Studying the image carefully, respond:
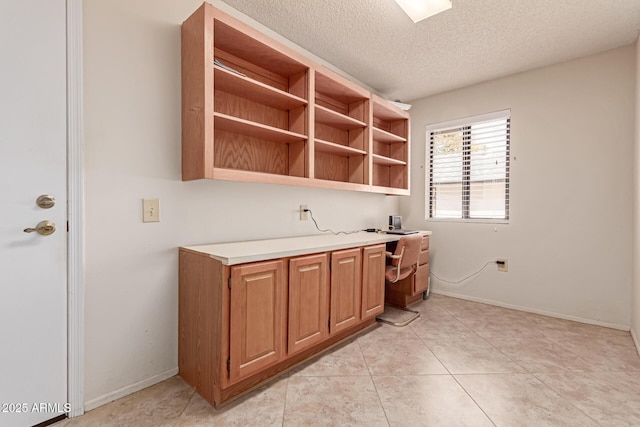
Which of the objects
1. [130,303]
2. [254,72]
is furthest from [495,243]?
[130,303]

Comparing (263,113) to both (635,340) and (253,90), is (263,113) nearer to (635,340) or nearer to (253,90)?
(253,90)

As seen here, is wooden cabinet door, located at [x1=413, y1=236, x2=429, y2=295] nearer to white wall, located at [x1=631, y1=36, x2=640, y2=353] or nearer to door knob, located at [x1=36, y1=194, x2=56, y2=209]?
white wall, located at [x1=631, y1=36, x2=640, y2=353]

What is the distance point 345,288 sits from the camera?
7.38 ft

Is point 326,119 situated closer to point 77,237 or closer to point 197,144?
point 197,144

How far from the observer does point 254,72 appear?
2.29 metres

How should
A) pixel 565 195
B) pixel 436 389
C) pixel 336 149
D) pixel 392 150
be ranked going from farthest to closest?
pixel 392 150 → pixel 565 195 → pixel 336 149 → pixel 436 389

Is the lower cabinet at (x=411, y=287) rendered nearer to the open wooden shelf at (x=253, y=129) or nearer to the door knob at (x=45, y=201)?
the open wooden shelf at (x=253, y=129)

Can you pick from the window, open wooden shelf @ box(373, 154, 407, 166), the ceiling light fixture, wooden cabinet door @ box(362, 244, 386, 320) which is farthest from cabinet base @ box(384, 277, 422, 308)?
the ceiling light fixture

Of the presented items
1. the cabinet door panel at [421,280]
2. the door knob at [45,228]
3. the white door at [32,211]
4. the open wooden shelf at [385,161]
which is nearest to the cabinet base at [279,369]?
the white door at [32,211]

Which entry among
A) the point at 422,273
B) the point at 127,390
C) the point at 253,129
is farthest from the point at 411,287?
the point at 127,390

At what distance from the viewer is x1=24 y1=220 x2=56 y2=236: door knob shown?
1371 mm

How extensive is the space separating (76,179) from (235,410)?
1.49 m

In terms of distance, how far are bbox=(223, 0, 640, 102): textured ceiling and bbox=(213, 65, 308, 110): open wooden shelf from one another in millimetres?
666

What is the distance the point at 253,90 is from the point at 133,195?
1.08 m
